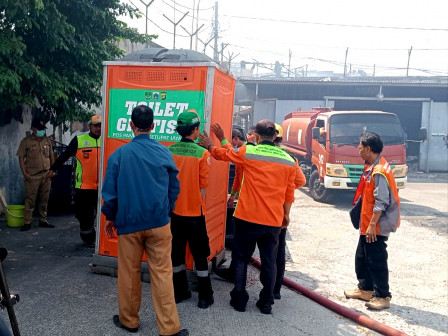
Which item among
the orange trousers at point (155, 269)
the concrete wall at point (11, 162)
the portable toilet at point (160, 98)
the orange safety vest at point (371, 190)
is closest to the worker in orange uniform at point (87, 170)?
the portable toilet at point (160, 98)

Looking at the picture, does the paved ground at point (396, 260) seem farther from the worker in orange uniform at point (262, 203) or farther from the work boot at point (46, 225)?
the work boot at point (46, 225)

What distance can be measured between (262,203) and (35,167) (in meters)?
5.16

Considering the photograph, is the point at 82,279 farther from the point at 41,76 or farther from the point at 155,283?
the point at 41,76

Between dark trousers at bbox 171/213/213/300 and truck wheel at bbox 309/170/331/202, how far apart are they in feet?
25.9

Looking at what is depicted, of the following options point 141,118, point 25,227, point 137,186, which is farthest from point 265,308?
point 25,227

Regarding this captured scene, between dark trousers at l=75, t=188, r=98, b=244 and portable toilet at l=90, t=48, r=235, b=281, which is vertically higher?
portable toilet at l=90, t=48, r=235, b=281

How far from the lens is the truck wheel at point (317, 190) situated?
1211 centimetres

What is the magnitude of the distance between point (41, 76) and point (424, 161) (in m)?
20.1

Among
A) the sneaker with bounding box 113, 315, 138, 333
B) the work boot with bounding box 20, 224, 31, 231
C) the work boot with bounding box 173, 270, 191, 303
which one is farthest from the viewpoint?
the work boot with bounding box 20, 224, 31, 231

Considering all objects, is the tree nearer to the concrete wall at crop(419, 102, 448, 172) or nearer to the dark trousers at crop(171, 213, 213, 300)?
the dark trousers at crop(171, 213, 213, 300)

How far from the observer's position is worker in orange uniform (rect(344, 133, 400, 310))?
15.7ft

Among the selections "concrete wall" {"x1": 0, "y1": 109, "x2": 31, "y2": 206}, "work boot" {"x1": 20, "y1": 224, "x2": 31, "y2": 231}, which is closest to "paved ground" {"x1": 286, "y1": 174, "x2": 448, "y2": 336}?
"work boot" {"x1": 20, "y1": 224, "x2": 31, "y2": 231}

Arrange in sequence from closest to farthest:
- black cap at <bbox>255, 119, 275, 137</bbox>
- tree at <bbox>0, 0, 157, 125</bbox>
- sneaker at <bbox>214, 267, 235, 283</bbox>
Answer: black cap at <bbox>255, 119, 275, 137</bbox> → sneaker at <bbox>214, 267, 235, 283</bbox> → tree at <bbox>0, 0, 157, 125</bbox>

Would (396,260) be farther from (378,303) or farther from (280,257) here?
(280,257)
